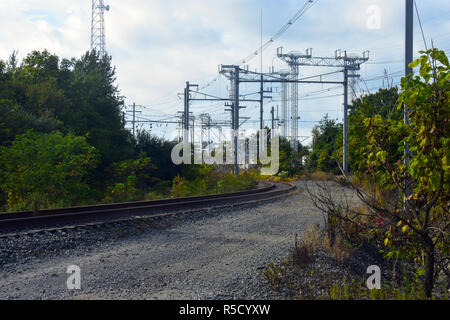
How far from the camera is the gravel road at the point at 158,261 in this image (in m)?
5.68

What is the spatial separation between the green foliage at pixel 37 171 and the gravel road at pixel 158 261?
224 inches

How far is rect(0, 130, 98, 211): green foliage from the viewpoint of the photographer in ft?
48.4

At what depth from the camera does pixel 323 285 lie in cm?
591

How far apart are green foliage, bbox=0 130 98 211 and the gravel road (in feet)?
18.7

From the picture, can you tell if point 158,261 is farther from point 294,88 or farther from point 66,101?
point 294,88

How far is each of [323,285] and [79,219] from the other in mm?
8123

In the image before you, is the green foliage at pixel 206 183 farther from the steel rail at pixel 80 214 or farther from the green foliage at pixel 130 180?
the steel rail at pixel 80 214

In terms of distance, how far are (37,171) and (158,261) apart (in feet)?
30.8

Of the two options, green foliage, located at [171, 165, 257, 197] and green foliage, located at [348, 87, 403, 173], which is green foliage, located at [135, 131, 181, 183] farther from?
green foliage, located at [348, 87, 403, 173]

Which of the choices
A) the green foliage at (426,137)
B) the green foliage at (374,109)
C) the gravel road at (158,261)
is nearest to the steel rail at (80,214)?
the gravel road at (158,261)

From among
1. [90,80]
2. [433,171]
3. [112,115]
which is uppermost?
[90,80]
